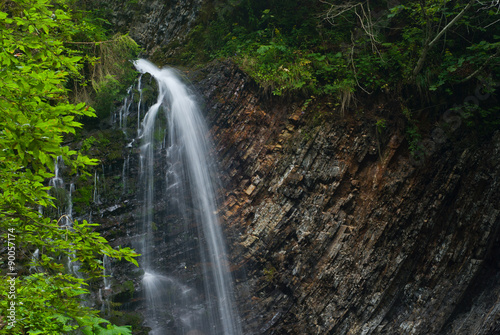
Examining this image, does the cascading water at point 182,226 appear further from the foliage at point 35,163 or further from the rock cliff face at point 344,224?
the foliage at point 35,163

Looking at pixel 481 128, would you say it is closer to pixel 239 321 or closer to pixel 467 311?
pixel 467 311

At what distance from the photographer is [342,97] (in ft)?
24.6

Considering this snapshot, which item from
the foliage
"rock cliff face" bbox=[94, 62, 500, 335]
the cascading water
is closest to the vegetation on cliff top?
"rock cliff face" bbox=[94, 62, 500, 335]

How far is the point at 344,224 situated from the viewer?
6.75 metres

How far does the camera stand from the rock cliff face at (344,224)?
573 cm

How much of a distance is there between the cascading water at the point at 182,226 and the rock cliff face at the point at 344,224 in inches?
8.8

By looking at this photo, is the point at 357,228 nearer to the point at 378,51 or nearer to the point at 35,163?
the point at 378,51

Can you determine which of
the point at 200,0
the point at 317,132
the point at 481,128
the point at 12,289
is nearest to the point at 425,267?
the point at 481,128

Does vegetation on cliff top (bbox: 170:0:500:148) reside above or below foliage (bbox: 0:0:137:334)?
above

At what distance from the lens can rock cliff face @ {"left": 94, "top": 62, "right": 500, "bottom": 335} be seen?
18.8ft

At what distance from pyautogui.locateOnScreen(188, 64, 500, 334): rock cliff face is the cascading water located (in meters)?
0.51

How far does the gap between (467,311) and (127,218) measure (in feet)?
23.9

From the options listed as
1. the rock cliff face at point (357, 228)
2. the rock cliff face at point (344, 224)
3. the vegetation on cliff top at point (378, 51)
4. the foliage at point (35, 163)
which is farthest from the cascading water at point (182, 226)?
the foliage at point (35, 163)

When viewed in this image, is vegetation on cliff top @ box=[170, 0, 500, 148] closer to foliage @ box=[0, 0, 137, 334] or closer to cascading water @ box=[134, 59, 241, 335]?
cascading water @ box=[134, 59, 241, 335]
